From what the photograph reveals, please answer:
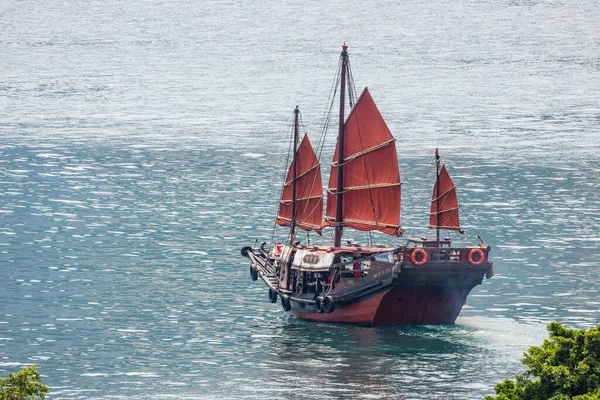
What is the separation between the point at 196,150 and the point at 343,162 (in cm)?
6201

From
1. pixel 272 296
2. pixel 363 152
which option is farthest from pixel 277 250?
pixel 363 152

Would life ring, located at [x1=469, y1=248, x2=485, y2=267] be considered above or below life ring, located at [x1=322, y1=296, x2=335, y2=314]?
above

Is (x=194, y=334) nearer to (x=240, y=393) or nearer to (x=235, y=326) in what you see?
(x=235, y=326)

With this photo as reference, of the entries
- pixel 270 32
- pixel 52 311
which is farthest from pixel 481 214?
pixel 270 32

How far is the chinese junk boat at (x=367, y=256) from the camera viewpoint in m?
58.1

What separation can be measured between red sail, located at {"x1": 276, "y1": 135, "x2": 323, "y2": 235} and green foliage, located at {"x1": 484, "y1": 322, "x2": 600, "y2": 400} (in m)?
33.1

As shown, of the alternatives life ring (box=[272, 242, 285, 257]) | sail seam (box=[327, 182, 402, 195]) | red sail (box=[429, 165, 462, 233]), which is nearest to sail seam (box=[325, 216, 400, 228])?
sail seam (box=[327, 182, 402, 195])

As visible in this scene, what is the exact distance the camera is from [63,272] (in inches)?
2891

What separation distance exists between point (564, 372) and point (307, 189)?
35410 mm

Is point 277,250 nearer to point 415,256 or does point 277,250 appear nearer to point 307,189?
point 307,189

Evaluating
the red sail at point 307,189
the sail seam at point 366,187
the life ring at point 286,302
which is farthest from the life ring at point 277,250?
the life ring at point 286,302

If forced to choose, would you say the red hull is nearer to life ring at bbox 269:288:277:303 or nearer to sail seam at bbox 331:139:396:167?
life ring at bbox 269:288:277:303

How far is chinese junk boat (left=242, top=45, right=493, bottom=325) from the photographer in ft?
191

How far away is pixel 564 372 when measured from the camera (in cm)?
3278
